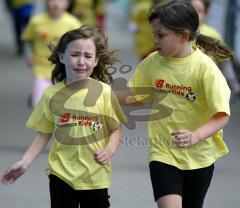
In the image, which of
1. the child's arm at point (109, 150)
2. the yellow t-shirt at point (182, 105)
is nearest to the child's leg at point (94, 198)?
the child's arm at point (109, 150)

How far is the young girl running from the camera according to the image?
5.09 metres

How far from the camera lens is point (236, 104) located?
1227cm

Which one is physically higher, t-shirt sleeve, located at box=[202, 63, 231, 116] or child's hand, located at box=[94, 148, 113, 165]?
t-shirt sleeve, located at box=[202, 63, 231, 116]

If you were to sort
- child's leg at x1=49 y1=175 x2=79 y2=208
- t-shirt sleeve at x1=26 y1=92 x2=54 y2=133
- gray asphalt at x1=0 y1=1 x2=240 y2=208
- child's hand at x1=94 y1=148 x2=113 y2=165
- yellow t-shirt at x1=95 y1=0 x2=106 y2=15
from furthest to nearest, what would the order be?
1. yellow t-shirt at x1=95 y1=0 x2=106 y2=15
2. gray asphalt at x1=0 y1=1 x2=240 y2=208
3. t-shirt sleeve at x1=26 y1=92 x2=54 y2=133
4. child's leg at x1=49 y1=175 x2=79 y2=208
5. child's hand at x1=94 y1=148 x2=113 y2=165

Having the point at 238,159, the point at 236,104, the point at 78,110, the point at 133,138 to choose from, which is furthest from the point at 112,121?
the point at 236,104

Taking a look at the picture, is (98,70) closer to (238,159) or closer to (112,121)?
(112,121)

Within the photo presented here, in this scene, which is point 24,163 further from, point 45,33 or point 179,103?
point 45,33

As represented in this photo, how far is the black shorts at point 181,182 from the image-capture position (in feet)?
16.8

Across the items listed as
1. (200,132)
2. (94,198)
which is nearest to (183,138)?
(200,132)

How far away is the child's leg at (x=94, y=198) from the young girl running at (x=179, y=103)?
32 cm

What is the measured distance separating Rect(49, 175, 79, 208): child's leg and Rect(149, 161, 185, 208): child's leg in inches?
18.9

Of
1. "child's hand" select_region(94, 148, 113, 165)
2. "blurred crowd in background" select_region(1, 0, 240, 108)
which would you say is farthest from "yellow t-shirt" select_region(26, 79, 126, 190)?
"blurred crowd in background" select_region(1, 0, 240, 108)

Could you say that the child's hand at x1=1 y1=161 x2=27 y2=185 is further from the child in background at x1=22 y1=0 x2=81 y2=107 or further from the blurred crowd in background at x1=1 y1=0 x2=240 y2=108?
the child in background at x1=22 y1=0 x2=81 y2=107

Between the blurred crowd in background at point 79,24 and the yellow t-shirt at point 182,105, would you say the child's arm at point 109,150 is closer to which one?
the yellow t-shirt at point 182,105
